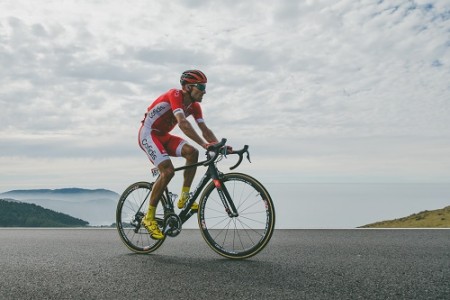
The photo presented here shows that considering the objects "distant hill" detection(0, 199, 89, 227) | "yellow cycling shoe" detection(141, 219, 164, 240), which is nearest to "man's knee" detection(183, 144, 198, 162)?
"yellow cycling shoe" detection(141, 219, 164, 240)

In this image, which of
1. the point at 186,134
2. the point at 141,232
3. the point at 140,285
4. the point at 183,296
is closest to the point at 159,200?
the point at 141,232

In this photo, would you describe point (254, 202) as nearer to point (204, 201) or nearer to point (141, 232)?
point (204, 201)

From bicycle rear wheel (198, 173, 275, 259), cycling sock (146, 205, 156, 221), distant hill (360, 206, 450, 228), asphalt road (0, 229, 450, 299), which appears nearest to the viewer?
asphalt road (0, 229, 450, 299)

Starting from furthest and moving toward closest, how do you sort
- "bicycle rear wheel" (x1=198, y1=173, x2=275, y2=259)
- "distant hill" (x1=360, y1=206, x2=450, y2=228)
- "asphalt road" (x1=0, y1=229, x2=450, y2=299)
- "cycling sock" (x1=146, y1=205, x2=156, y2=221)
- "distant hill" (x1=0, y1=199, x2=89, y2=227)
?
"distant hill" (x1=0, y1=199, x2=89, y2=227), "distant hill" (x1=360, y1=206, x2=450, y2=228), "cycling sock" (x1=146, y1=205, x2=156, y2=221), "bicycle rear wheel" (x1=198, y1=173, x2=275, y2=259), "asphalt road" (x1=0, y1=229, x2=450, y2=299)

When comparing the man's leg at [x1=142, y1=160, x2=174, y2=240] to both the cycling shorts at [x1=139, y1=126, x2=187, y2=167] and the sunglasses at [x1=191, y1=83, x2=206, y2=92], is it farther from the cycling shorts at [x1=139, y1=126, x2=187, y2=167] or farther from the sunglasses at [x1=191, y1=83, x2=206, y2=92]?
the sunglasses at [x1=191, y1=83, x2=206, y2=92]

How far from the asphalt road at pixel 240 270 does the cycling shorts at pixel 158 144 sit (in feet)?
4.40

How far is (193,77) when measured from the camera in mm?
5395

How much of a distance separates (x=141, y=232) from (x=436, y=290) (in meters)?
3.96

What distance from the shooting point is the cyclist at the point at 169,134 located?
17.7ft

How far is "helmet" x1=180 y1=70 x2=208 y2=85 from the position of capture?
5.39 meters

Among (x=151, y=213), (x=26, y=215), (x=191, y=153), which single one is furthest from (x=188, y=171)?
(x=26, y=215)

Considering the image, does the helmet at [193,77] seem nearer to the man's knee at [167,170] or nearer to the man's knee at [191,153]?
the man's knee at [191,153]

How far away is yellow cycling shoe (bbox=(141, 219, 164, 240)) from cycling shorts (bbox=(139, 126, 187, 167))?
79cm

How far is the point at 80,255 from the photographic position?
566 centimetres
